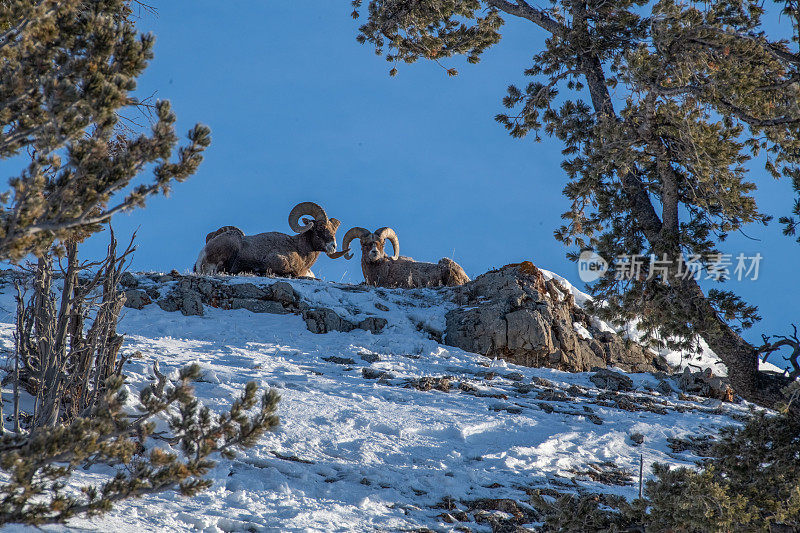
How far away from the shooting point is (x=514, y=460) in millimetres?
7062

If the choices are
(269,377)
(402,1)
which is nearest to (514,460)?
(269,377)

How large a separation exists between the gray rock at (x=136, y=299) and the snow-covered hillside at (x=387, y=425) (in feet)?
0.79

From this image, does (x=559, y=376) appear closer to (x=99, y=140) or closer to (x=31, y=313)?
(x=31, y=313)

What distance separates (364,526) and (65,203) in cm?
338

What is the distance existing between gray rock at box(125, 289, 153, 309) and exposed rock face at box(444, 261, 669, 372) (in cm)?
676

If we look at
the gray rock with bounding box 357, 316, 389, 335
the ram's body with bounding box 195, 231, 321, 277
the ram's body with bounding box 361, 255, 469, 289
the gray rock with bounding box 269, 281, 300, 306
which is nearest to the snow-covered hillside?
the gray rock with bounding box 357, 316, 389, 335

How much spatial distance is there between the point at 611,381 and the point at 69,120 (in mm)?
11520

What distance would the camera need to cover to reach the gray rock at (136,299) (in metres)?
13.2

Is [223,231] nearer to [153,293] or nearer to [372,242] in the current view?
[372,242]

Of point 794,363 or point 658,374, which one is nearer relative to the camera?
point 794,363

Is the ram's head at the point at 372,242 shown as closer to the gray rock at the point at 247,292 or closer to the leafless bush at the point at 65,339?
the gray rock at the point at 247,292

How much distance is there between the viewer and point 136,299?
13.3 metres

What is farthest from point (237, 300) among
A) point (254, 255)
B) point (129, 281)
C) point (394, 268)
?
point (394, 268)

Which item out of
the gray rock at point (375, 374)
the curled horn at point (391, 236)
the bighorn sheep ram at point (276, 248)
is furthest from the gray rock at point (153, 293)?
the curled horn at point (391, 236)
